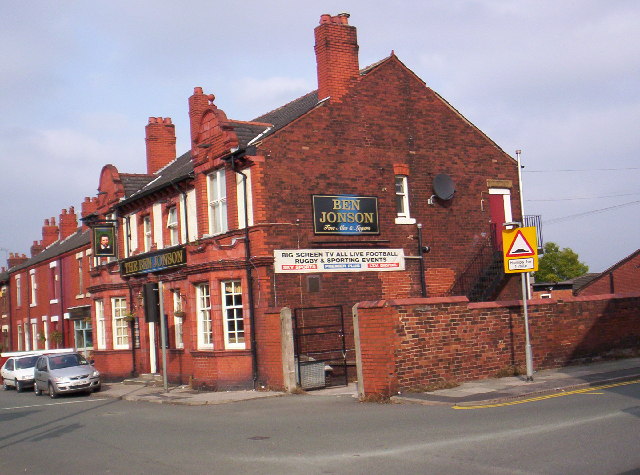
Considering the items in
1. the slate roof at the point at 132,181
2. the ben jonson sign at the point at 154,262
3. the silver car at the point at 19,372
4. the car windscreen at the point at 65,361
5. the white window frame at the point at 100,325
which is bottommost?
the silver car at the point at 19,372

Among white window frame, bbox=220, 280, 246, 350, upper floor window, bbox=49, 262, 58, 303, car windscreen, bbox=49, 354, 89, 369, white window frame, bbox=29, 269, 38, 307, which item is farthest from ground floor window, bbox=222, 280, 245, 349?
white window frame, bbox=29, 269, 38, 307

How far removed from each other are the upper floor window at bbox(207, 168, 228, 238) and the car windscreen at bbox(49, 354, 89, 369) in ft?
24.4

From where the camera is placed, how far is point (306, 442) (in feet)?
38.9

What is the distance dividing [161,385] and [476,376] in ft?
42.5

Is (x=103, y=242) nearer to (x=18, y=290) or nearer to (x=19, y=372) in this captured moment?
(x=19, y=372)

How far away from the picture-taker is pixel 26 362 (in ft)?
107

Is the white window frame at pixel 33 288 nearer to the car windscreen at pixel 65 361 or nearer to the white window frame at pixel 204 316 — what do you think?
the car windscreen at pixel 65 361

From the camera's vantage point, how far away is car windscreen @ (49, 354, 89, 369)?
26.9m

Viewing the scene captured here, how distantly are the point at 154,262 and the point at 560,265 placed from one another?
53.6m

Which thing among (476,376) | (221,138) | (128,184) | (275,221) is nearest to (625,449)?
(476,376)

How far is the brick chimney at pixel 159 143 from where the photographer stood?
35.8m

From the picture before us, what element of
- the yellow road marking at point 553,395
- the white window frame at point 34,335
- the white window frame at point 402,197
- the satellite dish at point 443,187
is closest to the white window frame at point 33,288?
the white window frame at point 34,335

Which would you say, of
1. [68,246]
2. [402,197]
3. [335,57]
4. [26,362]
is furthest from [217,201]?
[68,246]

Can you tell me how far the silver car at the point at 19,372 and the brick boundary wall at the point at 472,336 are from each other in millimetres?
19622
